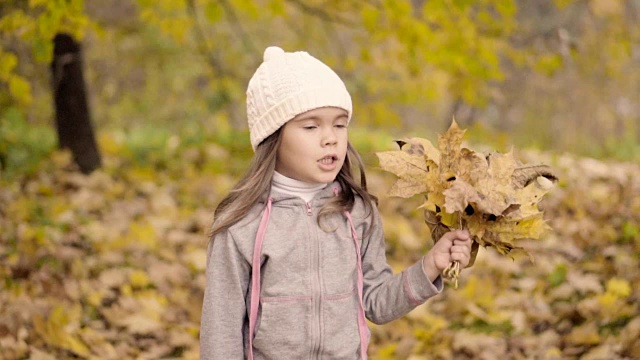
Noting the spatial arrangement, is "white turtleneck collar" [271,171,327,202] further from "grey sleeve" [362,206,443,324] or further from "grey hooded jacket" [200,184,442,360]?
"grey sleeve" [362,206,443,324]

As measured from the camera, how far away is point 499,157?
6.84 feet

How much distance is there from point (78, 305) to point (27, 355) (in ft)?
1.71

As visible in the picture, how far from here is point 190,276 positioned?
4.72 m

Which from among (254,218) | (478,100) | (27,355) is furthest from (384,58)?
(254,218)

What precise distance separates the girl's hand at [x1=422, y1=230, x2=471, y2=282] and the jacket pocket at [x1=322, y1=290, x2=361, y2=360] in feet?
0.90

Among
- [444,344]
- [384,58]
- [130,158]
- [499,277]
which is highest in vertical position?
[384,58]

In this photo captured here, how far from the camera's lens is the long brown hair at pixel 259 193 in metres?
2.23

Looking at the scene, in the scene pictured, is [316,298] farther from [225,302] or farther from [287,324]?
[225,302]

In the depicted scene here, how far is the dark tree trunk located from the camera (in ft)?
20.7

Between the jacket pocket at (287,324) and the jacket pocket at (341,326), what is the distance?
0.20 ft

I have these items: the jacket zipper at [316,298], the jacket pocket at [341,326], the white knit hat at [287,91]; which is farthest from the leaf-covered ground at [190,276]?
the white knit hat at [287,91]

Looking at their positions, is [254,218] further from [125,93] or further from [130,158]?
[125,93]

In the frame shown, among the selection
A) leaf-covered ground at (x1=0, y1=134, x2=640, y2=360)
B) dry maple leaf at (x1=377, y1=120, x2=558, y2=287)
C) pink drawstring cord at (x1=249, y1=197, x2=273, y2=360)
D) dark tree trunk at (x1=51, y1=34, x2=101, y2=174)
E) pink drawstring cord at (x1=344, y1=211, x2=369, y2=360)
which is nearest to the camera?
dry maple leaf at (x1=377, y1=120, x2=558, y2=287)

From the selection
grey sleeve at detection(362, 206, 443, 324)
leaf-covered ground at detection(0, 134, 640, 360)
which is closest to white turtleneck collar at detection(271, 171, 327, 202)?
grey sleeve at detection(362, 206, 443, 324)
